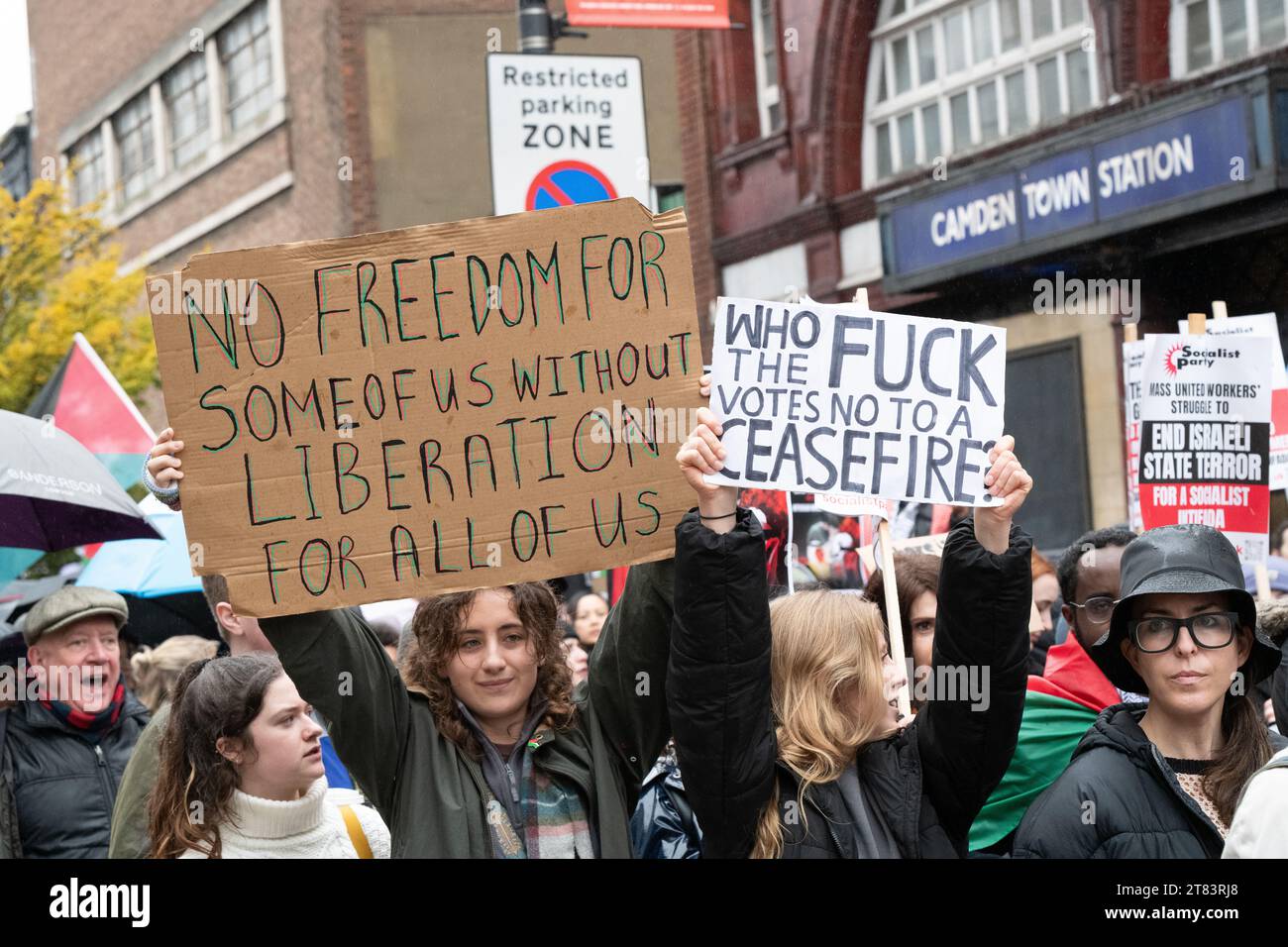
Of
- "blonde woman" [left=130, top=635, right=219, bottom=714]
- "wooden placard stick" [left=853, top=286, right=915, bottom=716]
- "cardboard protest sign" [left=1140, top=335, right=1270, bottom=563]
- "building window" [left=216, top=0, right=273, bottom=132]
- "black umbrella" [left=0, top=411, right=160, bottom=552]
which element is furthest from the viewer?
"building window" [left=216, top=0, right=273, bottom=132]

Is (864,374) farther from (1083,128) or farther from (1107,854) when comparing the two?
(1083,128)

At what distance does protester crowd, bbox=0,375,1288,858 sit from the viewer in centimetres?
314

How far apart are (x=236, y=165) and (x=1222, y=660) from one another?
23.6 metres

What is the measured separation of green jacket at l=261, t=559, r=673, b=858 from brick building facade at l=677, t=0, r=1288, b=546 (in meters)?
9.04

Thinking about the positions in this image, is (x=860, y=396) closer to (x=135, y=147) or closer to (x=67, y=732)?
(x=67, y=732)

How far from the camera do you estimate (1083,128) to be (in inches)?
509

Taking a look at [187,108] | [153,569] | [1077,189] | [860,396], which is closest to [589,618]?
[153,569]

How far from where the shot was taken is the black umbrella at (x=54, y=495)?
18.0 feet

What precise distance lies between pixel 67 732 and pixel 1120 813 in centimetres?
328

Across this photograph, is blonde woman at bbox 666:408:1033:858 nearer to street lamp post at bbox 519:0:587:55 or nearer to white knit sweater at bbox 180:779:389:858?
white knit sweater at bbox 180:779:389:858

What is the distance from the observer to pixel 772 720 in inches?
126

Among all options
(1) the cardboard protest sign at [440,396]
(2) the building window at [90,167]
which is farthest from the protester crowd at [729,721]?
(2) the building window at [90,167]

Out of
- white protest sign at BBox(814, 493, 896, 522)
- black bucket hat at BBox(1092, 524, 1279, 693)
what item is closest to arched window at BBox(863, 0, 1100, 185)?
white protest sign at BBox(814, 493, 896, 522)
